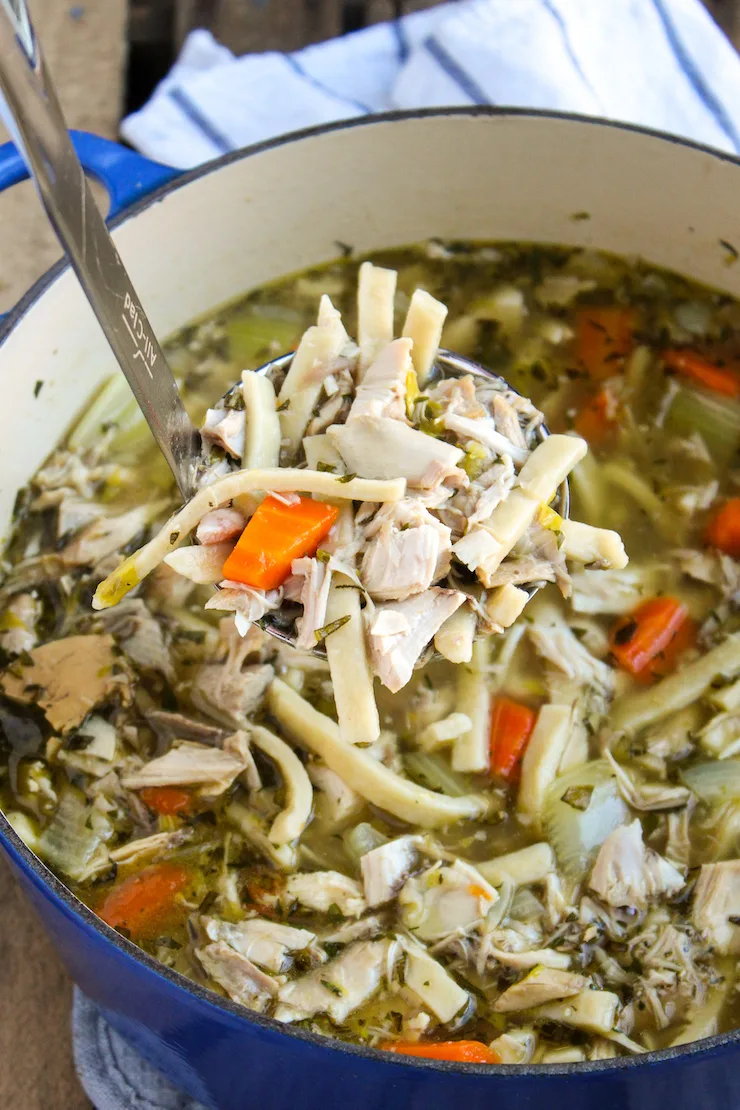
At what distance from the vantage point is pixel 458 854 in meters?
2.07

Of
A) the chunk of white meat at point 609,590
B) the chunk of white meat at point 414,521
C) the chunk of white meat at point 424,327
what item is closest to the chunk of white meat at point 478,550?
the chunk of white meat at point 414,521

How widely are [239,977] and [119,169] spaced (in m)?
1.50

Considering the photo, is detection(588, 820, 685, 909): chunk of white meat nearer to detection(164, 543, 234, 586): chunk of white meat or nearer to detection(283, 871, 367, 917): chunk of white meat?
detection(283, 871, 367, 917): chunk of white meat

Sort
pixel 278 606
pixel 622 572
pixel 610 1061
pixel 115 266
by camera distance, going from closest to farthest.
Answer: pixel 610 1061, pixel 115 266, pixel 278 606, pixel 622 572

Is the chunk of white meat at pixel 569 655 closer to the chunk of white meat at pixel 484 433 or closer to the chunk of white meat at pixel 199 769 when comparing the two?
the chunk of white meat at pixel 484 433

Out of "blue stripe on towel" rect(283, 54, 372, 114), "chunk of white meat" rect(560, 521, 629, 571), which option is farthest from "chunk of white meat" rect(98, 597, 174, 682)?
"blue stripe on towel" rect(283, 54, 372, 114)

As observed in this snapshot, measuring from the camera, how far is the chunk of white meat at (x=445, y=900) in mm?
1951

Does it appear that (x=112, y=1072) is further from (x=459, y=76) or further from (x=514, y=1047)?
(x=459, y=76)

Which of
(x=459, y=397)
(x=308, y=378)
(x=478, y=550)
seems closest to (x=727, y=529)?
(x=459, y=397)

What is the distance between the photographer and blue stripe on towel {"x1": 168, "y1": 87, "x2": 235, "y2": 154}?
9.18 feet

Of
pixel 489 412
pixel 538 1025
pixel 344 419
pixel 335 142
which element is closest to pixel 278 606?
pixel 344 419

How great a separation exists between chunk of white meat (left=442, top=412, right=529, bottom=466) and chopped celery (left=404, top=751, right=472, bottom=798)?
58cm

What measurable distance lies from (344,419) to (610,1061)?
40.4 inches

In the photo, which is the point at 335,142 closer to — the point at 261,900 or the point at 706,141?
the point at 706,141
